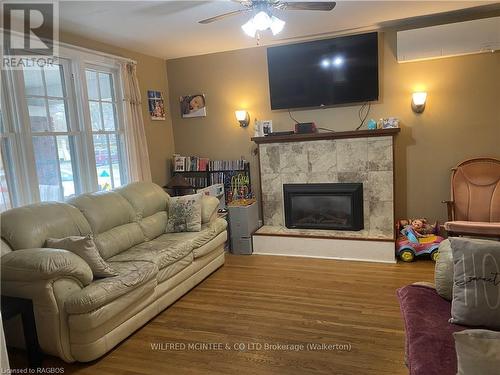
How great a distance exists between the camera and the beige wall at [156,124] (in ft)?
15.6

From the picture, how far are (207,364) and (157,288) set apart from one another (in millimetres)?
844

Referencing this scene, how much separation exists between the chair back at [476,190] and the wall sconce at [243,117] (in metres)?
2.57

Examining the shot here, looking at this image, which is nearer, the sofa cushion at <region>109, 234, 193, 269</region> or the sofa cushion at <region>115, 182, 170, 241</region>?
the sofa cushion at <region>109, 234, 193, 269</region>

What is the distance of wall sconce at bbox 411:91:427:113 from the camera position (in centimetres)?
403

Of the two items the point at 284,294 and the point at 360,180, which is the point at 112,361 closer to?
the point at 284,294

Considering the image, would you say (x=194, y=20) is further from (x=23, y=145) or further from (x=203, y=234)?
(x=203, y=234)

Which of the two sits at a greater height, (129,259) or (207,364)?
(129,259)

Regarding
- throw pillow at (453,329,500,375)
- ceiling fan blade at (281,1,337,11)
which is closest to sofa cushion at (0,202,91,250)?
ceiling fan blade at (281,1,337,11)

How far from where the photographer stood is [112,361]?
7.88ft

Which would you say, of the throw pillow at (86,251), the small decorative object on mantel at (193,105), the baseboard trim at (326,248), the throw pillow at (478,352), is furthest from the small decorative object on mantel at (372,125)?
the throw pillow at (478,352)

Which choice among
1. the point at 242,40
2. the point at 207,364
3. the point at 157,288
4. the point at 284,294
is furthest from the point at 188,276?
the point at 242,40

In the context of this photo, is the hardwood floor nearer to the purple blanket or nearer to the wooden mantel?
the purple blanket

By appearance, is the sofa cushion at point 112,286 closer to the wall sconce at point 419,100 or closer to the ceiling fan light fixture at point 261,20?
the ceiling fan light fixture at point 261,20

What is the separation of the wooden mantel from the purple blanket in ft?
7.73
